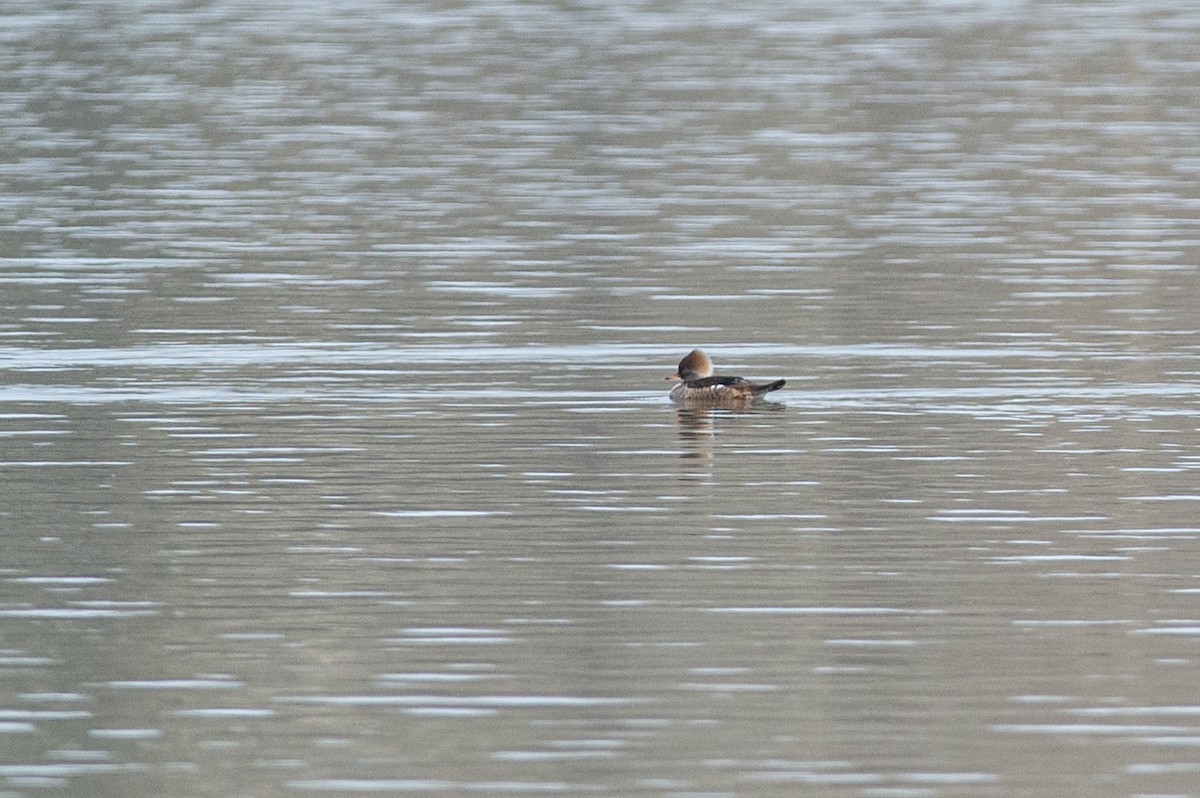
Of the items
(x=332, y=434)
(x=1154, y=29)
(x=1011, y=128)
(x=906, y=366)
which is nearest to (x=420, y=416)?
(x=332, y=434)

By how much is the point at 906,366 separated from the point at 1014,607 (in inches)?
340

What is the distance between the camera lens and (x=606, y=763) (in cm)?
1133

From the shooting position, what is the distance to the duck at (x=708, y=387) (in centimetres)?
2094

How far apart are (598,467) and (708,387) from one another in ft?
9.69

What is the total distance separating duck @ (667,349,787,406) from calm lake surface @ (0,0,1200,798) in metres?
0.23

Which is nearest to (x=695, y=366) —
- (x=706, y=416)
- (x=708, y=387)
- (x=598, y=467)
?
(x=708, y=387)

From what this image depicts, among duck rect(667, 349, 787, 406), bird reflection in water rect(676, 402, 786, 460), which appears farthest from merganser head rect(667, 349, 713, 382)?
bird reflection in water rect(676, 402, 786, 460)

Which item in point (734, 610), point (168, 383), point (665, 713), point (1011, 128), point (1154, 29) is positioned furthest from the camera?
point (1154, 29)

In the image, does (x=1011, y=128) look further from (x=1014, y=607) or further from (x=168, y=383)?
(x=1014, y=607)

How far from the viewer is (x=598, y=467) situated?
18188 millimetres

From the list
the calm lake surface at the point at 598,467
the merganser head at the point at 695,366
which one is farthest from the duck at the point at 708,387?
the calm lake surface at the point at 598,467

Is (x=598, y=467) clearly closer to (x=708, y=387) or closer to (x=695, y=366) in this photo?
(x=708, y=387)

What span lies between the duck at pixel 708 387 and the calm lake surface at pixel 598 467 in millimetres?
229

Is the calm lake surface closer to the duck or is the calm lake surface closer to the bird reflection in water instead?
the bird reflection in water
